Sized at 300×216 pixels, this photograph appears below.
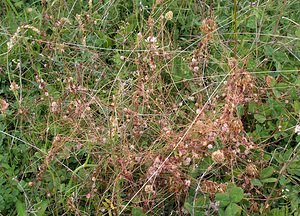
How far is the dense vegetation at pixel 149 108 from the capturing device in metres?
2.12

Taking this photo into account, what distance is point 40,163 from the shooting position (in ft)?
7.49

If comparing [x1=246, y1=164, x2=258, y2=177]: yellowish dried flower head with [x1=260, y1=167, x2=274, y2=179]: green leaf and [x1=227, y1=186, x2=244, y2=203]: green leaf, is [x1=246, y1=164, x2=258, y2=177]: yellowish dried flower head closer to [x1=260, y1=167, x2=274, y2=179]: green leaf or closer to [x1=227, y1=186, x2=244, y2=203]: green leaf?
[x1=260, y1=167, x2=274, y2=179]: green leaf

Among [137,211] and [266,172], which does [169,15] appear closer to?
[266,172]

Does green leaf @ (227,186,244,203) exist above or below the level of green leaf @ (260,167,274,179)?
above

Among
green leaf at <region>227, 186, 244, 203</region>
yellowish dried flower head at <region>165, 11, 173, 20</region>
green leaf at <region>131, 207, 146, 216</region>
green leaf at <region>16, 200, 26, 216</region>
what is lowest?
green leaf at <region>227, 186, 244, 203</region>

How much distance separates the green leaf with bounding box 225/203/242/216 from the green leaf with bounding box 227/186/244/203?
0.07 ft

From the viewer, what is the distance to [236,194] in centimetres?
199

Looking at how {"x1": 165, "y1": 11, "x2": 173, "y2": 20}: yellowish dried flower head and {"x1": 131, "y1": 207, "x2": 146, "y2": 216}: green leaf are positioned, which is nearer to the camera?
{"x1": 131, "y1": 207, "x2": 146, "y2": 216}: green leaf

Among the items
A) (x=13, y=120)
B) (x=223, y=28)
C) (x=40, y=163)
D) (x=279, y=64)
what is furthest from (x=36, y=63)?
(x=279, y=64)

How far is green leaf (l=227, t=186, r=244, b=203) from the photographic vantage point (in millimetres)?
1983

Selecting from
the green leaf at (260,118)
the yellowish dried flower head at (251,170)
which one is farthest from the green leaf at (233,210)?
the green leaf at (260,118)

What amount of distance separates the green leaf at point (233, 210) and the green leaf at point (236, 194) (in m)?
0.02

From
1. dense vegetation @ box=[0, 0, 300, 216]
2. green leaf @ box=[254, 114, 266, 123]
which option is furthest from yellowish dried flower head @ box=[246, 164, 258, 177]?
green leaf @ box=[254, 114, 266, 123]

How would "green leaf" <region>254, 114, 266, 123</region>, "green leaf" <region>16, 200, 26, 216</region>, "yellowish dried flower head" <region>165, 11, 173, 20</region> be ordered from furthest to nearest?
"yellowish dried flower head" <region>165, 11, 173, 20</region>, "green leaf" <region>254, 114, 266, 123</region>, "green leaf" <region>16, 200, 26, 216</region>
